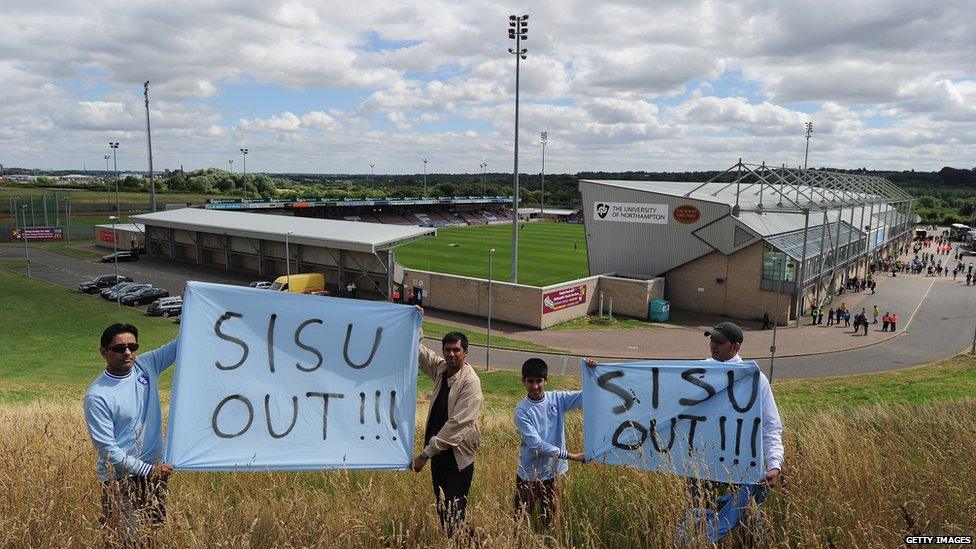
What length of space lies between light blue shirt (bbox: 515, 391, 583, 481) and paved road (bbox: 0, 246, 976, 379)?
1948 centimetres

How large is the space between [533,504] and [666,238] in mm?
33572

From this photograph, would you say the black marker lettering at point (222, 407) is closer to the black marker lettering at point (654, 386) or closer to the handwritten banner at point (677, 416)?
the handwritten banner at point (677, 416)

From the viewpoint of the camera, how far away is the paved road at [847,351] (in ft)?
83.7

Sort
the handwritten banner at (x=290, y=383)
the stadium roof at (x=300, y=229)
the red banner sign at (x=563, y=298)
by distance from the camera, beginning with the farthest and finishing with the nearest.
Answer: the stadium roof at (x=300, y=229), the red banner sign at (x=563, y=298), the handwritten banner at (x=290, y=383)

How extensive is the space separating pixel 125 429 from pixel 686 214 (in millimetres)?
34494

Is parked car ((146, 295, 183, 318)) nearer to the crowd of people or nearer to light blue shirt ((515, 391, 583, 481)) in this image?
the crowd of people

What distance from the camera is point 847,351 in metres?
28.0

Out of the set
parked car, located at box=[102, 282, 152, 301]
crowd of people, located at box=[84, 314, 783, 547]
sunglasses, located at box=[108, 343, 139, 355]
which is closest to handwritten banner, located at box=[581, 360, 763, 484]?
crowd of people, located at box=[84, 314, 783, 547]

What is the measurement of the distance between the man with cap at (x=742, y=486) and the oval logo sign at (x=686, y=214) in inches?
1259

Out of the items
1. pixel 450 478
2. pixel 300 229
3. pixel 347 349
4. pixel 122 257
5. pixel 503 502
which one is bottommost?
pixel 122 257

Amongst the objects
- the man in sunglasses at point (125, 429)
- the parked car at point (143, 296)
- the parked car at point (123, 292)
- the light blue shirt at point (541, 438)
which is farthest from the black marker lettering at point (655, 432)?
the parked car at point (123, 292)

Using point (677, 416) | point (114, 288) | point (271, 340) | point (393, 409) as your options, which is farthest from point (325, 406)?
point (114, 288)

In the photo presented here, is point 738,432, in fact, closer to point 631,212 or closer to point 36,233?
point 631,212

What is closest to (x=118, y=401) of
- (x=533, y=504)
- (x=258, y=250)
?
(x=533, y=504)
